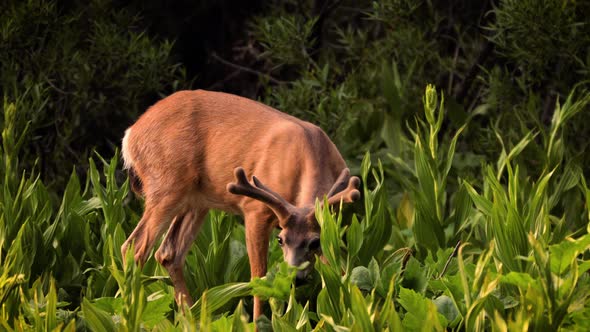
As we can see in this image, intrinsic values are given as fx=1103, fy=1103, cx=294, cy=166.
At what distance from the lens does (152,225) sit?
19.0 ft

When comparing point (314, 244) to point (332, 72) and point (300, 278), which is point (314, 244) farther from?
point (332, 72)

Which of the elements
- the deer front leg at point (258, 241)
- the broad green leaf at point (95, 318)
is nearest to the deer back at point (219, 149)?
the deer front leg at point (258, 241)

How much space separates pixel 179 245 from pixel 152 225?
0.22 meters

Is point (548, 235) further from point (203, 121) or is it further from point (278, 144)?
point (203, 121)

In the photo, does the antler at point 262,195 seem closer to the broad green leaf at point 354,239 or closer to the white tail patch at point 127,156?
the broad green leaf at point 354,239

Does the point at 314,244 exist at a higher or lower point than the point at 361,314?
lower

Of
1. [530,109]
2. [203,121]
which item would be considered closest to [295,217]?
[203,121]

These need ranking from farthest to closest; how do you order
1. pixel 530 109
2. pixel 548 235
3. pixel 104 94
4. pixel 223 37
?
pixel 223 37
pixel 104 94
pixel 530 109
pixel 548 235

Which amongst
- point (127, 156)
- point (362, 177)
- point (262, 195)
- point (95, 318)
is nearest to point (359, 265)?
point (362, 177)

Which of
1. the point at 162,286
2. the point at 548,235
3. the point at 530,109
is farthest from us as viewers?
the point at 530,109

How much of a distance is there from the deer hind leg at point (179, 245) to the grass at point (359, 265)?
0.08 m

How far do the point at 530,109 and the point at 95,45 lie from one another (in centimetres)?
330

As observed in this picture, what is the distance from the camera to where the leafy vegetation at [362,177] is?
14.3 feet

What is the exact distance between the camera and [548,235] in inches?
197
